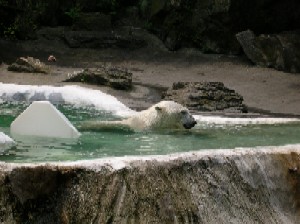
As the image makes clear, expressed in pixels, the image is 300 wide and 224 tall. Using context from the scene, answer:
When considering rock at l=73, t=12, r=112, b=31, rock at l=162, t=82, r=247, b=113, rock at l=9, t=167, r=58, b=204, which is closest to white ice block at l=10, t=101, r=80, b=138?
rock at l=9, t=167, r=58, b=204

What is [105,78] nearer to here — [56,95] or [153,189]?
[56,95]

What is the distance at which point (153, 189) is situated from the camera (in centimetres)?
427

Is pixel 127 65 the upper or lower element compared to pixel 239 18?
lower

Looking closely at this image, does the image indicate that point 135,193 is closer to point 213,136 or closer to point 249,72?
point 213,136

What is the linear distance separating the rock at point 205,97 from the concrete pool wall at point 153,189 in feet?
16.7

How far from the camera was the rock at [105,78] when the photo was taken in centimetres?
1154

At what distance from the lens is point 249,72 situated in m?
15.1

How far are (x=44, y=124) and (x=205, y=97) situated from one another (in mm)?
4552

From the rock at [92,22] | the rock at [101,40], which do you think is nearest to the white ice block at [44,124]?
the rock at [101,40]

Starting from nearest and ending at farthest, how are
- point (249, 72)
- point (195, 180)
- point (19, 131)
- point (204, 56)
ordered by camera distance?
point (195, 180) < point (19, 131) < point (249, 72) < point (204, 56)

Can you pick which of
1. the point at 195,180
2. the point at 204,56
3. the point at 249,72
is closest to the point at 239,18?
the point at 204,56

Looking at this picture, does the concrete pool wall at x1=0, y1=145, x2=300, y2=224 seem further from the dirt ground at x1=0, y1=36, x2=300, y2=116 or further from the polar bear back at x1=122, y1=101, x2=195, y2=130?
the dirt ground at x1=0, y1=36, x2=300, y2=116

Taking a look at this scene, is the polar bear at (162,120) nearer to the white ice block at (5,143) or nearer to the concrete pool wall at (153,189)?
the white ice block at (5,143)

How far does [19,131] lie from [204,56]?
37.0ft
